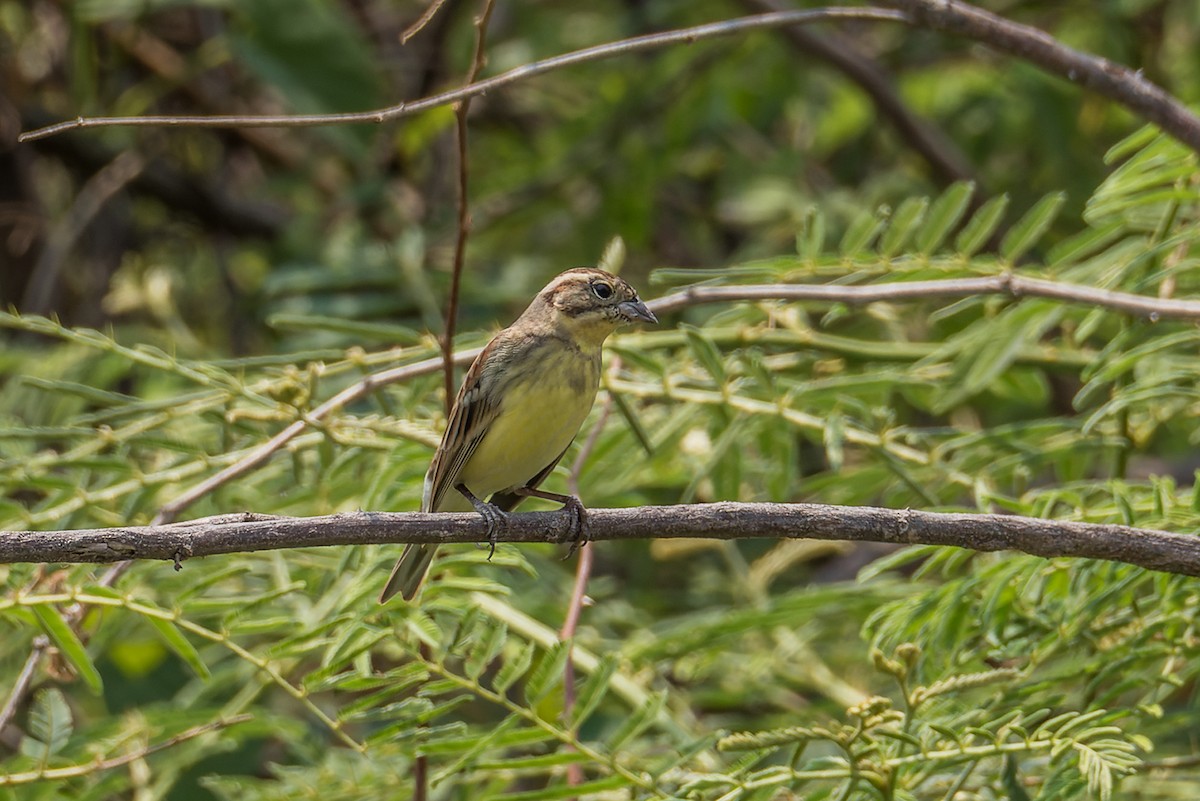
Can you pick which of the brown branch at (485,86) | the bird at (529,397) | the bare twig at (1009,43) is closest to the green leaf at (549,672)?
the bird at (529,397)

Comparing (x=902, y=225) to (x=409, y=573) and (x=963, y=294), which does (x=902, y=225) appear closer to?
(x=963, y=294)

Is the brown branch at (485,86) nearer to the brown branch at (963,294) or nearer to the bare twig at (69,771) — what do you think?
the brown branch at (963,294)

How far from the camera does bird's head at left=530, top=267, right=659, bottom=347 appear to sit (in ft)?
14.8

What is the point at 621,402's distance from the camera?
4492mm

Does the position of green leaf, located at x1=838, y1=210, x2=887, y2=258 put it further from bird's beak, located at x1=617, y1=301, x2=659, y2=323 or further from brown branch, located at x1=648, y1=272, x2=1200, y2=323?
bird's beak, located at x1=617, y1=301, x2=659, y2=323

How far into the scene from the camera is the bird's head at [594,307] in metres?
4.50

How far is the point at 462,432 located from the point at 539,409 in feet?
0.79

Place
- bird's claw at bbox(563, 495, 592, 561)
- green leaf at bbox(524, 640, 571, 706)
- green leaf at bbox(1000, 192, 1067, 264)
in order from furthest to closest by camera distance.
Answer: green leaf at bbox(1000, 192, 1067, 264)
green leaf at bbox(524, 640, 571, 706)
bird's claw at bbox(563, 495, 592, 561)

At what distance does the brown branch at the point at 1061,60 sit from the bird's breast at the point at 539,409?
4.39 feet

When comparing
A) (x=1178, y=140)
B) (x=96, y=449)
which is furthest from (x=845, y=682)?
(x=96, y=449)

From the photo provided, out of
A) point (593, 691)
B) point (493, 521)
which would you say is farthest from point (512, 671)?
point (493, 521)

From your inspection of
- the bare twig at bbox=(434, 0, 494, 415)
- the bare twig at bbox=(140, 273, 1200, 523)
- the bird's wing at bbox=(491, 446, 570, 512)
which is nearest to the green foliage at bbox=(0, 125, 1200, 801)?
the bare twig at bbox=(140, 273, 1200, 523)

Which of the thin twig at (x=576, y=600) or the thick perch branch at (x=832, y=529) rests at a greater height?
the thick perch branch at (x=832, y=529)

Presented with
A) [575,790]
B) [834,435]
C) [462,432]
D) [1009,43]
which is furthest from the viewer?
[834,435]
